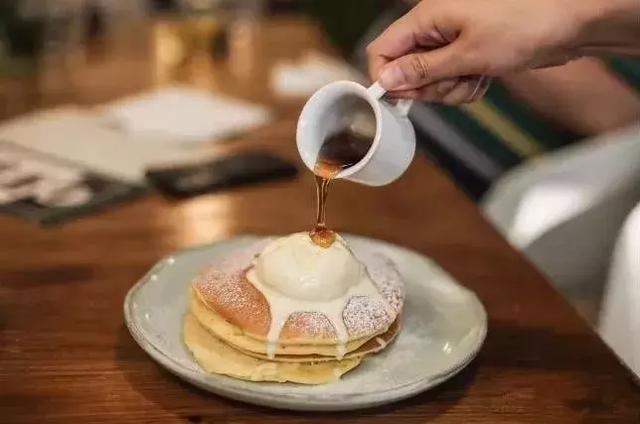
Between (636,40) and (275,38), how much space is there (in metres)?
1.45

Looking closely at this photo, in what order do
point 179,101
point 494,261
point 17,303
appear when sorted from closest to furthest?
point 17,303, point 494,261, point 179,101

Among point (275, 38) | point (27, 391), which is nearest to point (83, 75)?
point (275, 38)

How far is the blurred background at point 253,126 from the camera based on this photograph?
1.33 metres

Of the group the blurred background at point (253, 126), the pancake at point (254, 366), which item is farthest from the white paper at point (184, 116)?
the pancake at point (254, 366)

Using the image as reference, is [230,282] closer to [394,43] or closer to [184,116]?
[394,43]

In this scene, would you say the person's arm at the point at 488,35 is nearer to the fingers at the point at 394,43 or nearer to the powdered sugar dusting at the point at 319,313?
the fingers at the point at 394,43

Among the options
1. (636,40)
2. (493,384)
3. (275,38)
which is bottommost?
(275,38)

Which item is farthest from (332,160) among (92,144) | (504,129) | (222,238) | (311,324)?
(504,129)

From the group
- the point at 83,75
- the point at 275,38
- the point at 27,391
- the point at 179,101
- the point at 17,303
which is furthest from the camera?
the point at 275,38

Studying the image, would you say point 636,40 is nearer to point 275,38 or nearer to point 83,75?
point 83,75

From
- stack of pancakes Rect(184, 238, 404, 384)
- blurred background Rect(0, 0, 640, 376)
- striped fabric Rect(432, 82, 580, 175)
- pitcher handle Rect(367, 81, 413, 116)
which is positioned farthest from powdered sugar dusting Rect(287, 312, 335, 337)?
striped fabric Rect(432, 82, 580, 175)

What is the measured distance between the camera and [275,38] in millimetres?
2328

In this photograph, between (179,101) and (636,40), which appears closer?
(636,40)

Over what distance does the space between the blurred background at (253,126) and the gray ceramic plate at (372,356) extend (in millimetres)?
230
